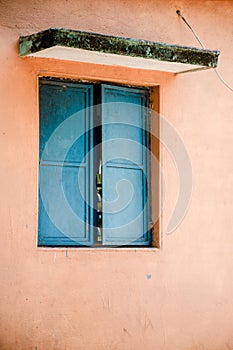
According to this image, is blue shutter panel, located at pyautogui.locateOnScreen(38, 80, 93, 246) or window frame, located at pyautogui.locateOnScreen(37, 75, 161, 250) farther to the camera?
window frame, located at pyautogui.locateOnScreen(37, 75, 161, 250)

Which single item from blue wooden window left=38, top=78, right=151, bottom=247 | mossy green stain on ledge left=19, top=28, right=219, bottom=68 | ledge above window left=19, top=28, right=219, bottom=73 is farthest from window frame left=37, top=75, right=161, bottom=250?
mossy green stain on ledge left=19, top=28, right=219, bottom=68

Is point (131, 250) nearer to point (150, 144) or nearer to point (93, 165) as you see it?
point (93, 165)

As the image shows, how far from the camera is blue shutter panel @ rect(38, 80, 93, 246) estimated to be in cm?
666

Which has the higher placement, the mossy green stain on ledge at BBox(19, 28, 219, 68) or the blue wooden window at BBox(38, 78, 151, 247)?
the mossy green stain on ledge at BBox(19, 28, 219, 68)

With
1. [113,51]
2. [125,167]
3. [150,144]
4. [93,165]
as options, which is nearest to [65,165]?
[93,165]

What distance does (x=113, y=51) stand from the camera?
6.29 metres

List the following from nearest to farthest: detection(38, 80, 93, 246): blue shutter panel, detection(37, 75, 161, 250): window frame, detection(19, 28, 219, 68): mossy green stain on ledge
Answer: detection(19, 28, 219, 68): mossy green stain on ledge
detection(38, 80, 93, 246): blue shutter panel
detection(37, 75, 161, 250): window frame

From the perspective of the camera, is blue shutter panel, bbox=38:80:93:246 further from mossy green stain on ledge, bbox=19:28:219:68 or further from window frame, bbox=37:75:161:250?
mossy green stain on ledge, bbox=19:28:219:68

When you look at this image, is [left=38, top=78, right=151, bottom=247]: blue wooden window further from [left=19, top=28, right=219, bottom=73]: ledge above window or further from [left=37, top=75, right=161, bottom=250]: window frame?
[left=19, top=28, right=219, bottom=73]: ledge above window

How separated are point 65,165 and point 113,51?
0.99m

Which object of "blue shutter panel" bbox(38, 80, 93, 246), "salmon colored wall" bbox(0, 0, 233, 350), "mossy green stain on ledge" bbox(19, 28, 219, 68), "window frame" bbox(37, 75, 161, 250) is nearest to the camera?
"mossy green stain on ledge" bbox(19, 28, 219, 68)

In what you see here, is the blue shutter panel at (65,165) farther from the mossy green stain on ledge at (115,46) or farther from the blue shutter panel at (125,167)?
the mossy green stain on ledge at (115,46)

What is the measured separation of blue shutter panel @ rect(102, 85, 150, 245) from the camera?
6.88 m

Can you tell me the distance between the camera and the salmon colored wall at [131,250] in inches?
252
